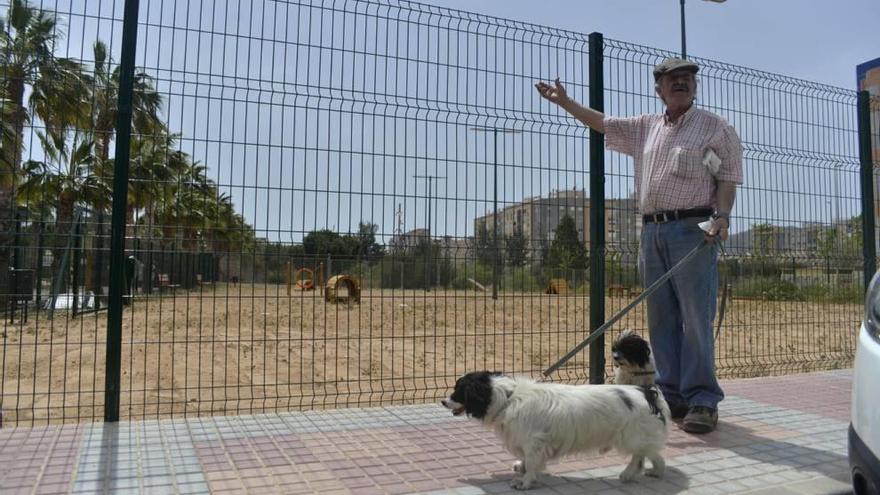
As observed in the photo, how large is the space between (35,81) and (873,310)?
541 cm

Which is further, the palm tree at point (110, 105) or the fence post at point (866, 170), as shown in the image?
the fence post at point (866, 170)

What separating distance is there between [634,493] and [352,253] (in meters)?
3.07

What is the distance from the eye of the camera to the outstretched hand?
16.5 ft

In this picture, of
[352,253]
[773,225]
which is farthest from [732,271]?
[352,253]

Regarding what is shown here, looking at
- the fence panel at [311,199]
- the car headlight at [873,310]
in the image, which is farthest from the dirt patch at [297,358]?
the car headlight at [873,310]

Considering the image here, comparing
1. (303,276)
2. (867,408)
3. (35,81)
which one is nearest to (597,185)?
(303,276)

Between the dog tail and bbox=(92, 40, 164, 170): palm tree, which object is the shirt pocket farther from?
bbox=(92, 40, 164, 170): palm tree

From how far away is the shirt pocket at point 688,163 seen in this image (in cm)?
462

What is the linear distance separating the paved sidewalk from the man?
0.41m

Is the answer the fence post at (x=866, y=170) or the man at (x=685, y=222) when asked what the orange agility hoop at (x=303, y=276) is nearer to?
the man at (x=685, y=222)

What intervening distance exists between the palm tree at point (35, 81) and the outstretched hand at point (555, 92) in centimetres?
351

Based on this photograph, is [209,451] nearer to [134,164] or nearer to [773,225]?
[134,164]

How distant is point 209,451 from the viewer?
4051mm

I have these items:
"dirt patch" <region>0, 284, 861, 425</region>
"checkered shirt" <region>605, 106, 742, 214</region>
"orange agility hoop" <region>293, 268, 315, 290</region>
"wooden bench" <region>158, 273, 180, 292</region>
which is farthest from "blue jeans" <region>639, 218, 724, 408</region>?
"wooden bench" <region>158, 273, 180, 292</region>
